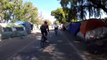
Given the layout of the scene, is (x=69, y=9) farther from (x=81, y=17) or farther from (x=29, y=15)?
(x=29, y=15)

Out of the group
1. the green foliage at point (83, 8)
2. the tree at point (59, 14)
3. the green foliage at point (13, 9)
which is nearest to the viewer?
the green foliage at point (83, 8)

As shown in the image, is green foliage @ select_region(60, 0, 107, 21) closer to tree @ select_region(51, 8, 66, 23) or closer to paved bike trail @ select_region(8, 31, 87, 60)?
paved bike trail @ select_region(8, 31, 87, 60)

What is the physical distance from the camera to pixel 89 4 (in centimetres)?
3609

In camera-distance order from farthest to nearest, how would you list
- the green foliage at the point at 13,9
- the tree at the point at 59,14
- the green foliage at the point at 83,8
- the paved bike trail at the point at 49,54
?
the tree at the point at 59,14 → the green foliage at the point at 13,9 → the green foliage at the point at 83,8 → the paved bike trail at the point at 49,54

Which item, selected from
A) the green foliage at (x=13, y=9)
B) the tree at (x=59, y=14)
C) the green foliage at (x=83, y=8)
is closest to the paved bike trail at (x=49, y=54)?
the green foliage at (x=83, y=8)

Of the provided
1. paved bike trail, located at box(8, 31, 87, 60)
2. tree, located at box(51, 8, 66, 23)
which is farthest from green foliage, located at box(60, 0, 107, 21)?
tree, located at box(51, 8, 66, 23)

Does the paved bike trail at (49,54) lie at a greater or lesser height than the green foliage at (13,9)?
lesser

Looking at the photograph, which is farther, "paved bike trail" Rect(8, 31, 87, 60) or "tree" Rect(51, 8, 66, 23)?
"tree" Rect(51, 8, 66, 23)

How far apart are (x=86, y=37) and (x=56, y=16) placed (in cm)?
11143

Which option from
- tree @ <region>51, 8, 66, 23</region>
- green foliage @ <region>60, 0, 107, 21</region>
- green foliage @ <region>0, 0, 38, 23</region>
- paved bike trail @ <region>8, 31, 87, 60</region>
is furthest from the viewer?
tree @ <region>51, 8, 66, 23</region>

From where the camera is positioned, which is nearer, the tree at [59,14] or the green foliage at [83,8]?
the green foliage at [83,8]

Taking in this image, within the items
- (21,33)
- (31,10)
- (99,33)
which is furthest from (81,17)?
(31,10)

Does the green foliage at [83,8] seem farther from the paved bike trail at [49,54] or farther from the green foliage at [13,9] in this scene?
the green foliage at [13,9]

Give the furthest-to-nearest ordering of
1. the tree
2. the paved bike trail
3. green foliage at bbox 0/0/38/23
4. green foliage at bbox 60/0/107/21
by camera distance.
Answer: the tree
green foliage at bbox 0/0/38/23
green foliage at bbox 60/0/107/21
the paved bike trail
